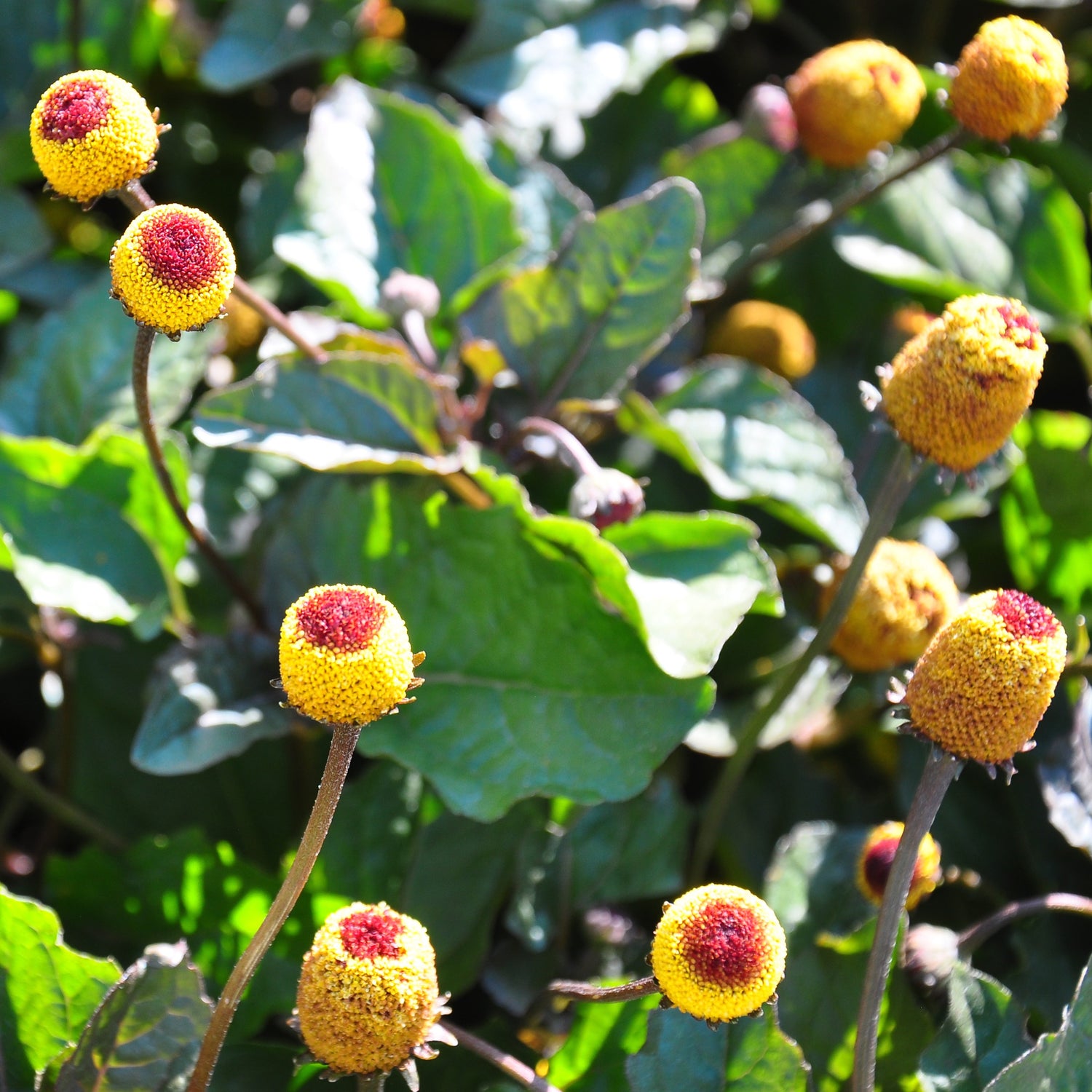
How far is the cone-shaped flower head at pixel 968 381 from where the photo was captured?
2.88ft

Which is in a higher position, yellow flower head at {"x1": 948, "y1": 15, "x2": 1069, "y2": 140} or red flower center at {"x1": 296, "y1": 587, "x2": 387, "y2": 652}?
yellow flower head at {"x1": 948, "y1": 15, "x2": 1069, "y2": 140}

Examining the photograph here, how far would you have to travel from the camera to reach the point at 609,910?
44.8 inches

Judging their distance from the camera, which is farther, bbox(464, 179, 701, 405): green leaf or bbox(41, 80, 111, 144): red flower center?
bbox(464, 179, 701, 405): green leaf

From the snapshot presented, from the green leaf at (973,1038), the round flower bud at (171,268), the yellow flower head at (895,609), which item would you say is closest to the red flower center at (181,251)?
the round flower bud at (171,268)

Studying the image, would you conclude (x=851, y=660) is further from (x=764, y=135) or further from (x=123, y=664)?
(x=123, y=664)

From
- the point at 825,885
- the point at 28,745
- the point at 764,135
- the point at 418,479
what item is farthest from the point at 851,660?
the point at 28,745

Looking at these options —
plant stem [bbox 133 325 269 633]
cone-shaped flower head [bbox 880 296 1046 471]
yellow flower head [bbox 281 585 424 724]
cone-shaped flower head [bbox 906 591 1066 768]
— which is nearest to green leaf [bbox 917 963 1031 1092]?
cone-shaped flower head [bbox 906 591 1066 768]

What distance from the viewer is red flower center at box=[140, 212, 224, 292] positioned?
0.77m

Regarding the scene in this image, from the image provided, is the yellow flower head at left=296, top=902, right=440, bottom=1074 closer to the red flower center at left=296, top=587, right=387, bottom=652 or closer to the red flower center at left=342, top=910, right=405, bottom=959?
the red flower center at left=342, top=910, right=405, bottom=959

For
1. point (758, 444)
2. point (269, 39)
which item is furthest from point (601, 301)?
point (269, 39)

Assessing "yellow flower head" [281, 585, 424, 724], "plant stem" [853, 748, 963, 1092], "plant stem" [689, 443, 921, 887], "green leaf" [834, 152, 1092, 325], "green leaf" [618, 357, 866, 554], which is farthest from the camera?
"green leaf" [834, 152, 1092, 325]

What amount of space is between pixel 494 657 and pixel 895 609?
0.34 meters

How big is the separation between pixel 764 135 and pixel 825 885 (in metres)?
0.75

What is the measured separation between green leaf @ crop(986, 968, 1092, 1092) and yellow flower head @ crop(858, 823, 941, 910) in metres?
0.14
